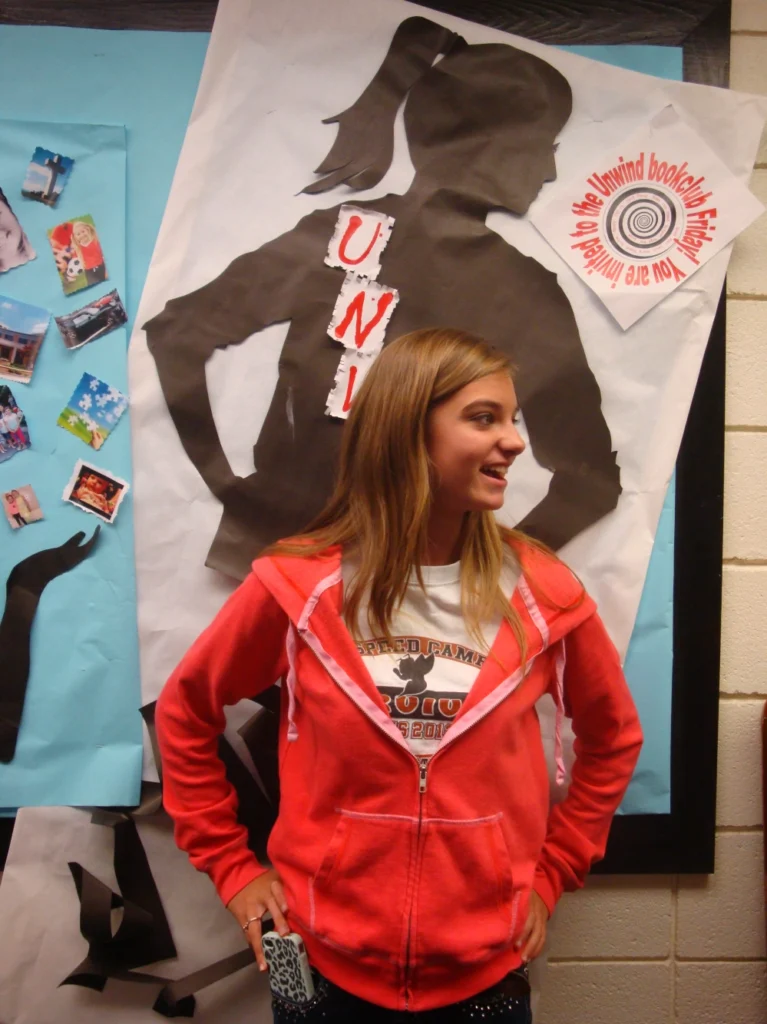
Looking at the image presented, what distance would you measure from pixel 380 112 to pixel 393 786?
88 centimetres

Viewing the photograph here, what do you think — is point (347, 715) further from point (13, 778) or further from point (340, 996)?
point (13, 778)

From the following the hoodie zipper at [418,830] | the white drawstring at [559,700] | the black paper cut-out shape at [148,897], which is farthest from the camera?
the black paper cut-out shape at [148,897]

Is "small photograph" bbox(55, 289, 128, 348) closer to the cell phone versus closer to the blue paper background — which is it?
the blue paper background

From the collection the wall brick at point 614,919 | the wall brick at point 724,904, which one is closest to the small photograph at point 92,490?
the wall brick at point 614,919

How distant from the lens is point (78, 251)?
38.8 inches

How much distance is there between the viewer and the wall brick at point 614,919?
104 cm

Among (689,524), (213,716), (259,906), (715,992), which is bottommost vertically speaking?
(715,992)

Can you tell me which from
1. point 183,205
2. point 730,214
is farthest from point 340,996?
point 730,214

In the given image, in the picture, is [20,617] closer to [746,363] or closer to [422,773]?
[422,773]

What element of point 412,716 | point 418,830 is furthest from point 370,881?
point 412,716

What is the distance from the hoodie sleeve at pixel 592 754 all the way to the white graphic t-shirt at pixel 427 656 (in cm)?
14

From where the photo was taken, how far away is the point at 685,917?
1.05m

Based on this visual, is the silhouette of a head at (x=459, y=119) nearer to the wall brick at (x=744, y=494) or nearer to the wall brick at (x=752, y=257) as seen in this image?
the wall brick at (x=752, y=257)

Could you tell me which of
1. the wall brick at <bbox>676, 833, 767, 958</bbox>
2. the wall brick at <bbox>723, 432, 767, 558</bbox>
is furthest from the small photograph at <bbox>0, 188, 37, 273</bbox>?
the wall brick at <bbox>676, 833, 767, 958</bbox>
